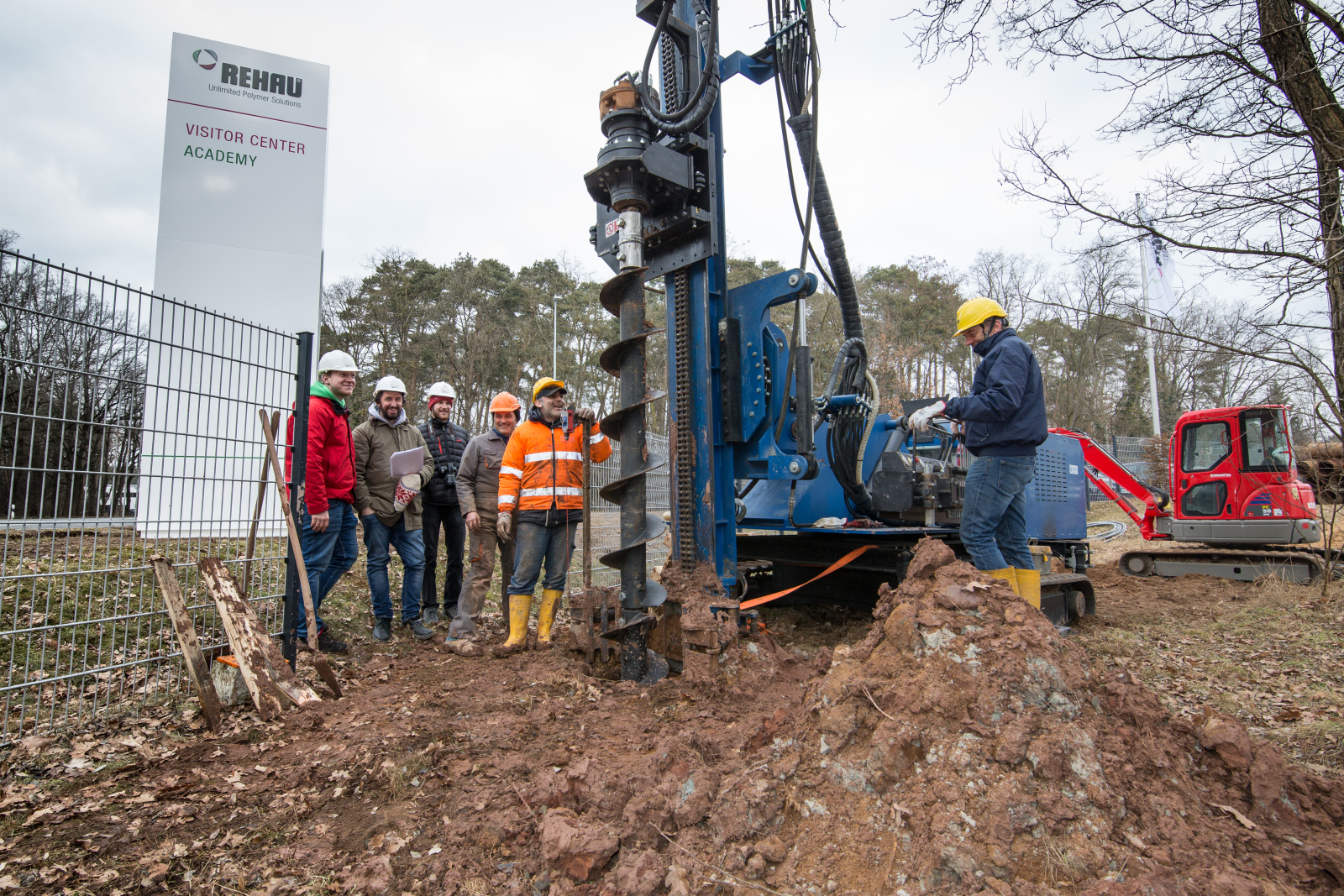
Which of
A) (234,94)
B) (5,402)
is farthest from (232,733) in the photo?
(234,94)

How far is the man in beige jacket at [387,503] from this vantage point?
5.33 meters

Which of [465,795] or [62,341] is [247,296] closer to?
[62,341]

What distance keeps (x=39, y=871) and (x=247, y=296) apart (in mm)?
8922

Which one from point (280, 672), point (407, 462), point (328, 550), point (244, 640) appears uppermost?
point (407, 462)

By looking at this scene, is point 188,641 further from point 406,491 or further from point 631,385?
point 631,385

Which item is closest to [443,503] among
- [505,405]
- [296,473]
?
[505,405]

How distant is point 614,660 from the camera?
4285mm

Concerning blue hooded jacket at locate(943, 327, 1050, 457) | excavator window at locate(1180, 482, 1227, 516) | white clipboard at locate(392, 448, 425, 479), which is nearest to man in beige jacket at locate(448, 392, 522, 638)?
white clipboard at locate(392, 448, 425, 479)

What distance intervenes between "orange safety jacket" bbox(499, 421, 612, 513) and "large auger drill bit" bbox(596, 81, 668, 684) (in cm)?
71

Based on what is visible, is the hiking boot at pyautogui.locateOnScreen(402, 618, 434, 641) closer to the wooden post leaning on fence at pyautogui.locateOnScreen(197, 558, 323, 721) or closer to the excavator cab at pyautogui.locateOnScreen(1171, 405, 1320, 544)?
the wooden post leaning on fence at pyautogui.locateOnScreen(197, 558, 323, 721)

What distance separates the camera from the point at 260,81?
975cm

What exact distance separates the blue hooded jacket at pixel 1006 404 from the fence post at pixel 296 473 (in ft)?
12.9

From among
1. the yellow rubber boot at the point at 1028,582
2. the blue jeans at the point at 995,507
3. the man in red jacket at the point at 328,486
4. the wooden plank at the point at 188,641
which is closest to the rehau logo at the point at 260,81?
the man in red jacket at the point at 328,486

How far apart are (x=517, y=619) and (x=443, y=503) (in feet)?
4.70
